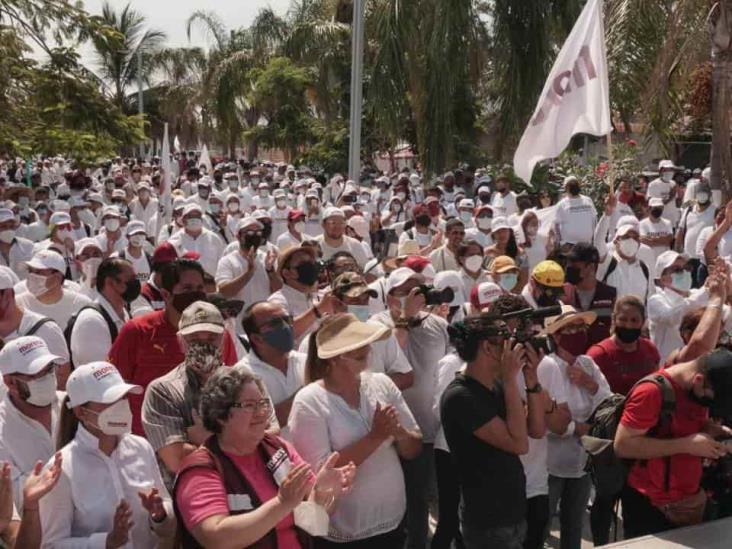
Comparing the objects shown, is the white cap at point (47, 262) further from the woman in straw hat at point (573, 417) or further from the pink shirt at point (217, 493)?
the pink shirt at point (217, 493)

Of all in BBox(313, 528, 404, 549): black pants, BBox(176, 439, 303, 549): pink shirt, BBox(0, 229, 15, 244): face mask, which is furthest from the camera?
BBox(0, 229, 15, 244): face mask

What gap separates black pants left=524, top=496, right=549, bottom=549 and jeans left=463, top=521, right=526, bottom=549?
0.63 metres

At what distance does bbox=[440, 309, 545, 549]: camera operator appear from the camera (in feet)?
13.5

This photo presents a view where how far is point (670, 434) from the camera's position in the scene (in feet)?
13.3

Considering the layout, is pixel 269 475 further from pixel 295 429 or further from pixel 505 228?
pixel 505 228

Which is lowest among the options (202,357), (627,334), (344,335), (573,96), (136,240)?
(627,334)

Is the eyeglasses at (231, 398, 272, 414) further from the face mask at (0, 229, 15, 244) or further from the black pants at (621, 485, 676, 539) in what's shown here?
the face mask at (0, 229, 15, 244)

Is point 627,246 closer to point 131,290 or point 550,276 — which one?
point 550,276

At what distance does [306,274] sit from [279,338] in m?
1.73

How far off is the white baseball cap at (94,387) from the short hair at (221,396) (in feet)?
1.43

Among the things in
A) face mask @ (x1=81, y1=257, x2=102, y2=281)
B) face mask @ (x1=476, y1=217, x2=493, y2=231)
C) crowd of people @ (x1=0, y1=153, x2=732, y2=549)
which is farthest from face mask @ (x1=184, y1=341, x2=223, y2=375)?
face mask @ (x1=476, y1=217, x2=493, y2=231)

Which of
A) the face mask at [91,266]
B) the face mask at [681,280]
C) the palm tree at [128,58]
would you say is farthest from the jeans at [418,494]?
the palm tree at [128,58]

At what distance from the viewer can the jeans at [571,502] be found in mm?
5352

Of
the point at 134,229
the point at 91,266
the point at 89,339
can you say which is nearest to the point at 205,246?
the point at 134,229
